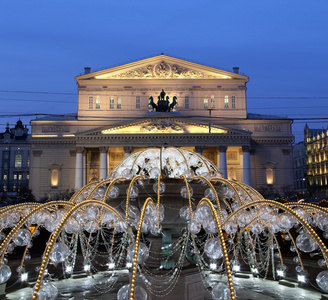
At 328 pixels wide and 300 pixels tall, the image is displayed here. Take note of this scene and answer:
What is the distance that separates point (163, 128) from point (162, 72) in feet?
24.9

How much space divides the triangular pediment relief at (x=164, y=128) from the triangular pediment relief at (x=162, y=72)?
6758mm

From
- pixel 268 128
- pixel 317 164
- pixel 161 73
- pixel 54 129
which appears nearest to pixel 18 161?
pixel 54 129

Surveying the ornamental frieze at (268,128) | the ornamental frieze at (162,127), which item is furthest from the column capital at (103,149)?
the ornamental frieze at (268,128)

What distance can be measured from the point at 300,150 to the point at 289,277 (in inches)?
2837

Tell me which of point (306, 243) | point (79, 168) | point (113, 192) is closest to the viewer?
point (306, 243)

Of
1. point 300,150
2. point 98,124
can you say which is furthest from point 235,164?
point 300,150

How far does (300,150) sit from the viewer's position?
7812 cm

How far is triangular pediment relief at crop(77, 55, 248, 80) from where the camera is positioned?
4306 cm

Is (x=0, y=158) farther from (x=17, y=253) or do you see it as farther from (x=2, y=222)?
(x=2, y=222)

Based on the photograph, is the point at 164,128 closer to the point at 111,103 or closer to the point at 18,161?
the point at 111,103

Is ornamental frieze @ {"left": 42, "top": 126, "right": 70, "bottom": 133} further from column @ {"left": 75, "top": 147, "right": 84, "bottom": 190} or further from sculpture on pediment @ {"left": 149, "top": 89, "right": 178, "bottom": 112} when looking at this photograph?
sculpture on pediment @ {"left": 149, "top": 89, "right": 178, "bottom": 112}

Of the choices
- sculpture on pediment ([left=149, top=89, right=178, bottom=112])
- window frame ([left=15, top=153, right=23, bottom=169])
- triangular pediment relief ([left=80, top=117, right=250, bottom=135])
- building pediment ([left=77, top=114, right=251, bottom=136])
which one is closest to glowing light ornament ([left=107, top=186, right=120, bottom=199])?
building pediment ([left=77, top=114, right=251, bottom=136])

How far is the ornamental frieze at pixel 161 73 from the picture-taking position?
141 feet

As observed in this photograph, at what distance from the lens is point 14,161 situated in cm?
7775
